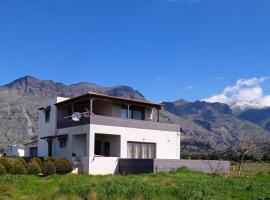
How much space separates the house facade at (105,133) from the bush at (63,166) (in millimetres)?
1843

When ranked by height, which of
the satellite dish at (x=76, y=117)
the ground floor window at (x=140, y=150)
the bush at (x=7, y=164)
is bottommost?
the bush at (x=7, y=164)

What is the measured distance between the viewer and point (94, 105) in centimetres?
4309

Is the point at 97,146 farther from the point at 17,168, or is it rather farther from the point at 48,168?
the point at 17,168

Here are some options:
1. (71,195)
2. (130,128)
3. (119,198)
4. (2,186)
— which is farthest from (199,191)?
(130,128)

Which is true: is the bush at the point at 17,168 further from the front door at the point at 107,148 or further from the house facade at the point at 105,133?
the front door at the point at 107,148

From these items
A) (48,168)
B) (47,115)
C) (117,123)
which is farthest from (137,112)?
(48,168)

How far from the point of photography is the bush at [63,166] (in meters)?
34.5

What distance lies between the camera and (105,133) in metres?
38.2

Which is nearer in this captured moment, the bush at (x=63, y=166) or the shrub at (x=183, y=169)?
the bush at (x=63, y=166)

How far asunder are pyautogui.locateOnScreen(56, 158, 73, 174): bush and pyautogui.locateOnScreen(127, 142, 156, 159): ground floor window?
631 centimetres

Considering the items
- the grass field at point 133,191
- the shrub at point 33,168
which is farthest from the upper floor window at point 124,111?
the grass field at point 133,191

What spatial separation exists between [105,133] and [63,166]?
5051 millimetres

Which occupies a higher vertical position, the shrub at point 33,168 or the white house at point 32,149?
the white house at point 32,149

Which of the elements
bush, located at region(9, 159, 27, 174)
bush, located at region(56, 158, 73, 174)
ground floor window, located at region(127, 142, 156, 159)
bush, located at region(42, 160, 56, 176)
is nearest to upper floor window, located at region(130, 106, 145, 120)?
ground floor window, located at region(127, 142, 156, 159)
